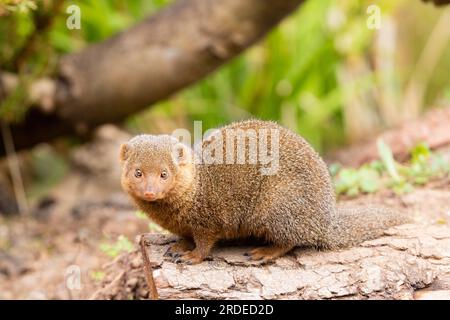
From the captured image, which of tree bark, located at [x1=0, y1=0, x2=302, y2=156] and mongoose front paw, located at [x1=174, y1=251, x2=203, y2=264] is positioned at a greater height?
tree bark, located at [x1=0, y1=0, x2=302, y2=156]

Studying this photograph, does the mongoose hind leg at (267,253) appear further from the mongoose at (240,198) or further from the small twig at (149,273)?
the small twig at (149,273)

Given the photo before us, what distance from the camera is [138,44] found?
17.7 feet

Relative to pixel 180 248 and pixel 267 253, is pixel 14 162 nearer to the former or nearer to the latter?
pixel 180 248

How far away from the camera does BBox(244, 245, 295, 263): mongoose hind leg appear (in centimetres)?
319

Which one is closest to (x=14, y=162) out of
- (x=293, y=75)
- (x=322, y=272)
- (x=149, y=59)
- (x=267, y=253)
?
(x=149, y=59)

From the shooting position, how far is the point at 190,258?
10.5 ft

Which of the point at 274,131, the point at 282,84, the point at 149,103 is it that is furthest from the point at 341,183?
the point at 282,84

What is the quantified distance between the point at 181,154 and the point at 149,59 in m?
2.31

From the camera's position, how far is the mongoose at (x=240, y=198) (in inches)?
125

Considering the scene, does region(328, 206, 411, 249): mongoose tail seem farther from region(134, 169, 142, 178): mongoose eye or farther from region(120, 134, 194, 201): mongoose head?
region(134, 169, 142, 178): mongoose eye

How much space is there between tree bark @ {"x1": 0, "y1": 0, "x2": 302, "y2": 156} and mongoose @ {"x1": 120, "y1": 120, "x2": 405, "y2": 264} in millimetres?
2108

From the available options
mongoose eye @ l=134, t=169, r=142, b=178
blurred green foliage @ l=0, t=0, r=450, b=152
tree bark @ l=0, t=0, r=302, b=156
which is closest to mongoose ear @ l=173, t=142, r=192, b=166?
mongoose eye @ l=134, t=169, r=142, b=178

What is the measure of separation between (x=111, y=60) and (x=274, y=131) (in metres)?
2.40
